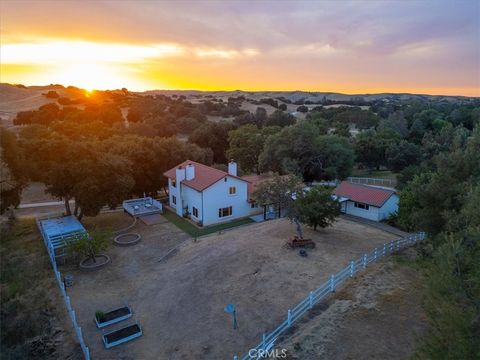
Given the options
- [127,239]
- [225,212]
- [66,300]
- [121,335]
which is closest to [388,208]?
[225,212]

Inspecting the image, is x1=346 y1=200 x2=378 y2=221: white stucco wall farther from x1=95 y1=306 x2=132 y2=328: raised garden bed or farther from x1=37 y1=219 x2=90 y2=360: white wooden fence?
x1=37 y1=219 x2=90 y2=360: white wooden fence

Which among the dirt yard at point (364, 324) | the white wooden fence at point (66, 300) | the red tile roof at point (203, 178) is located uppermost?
the red tile roof at point (203, 178)

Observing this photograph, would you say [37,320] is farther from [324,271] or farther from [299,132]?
[299,132]

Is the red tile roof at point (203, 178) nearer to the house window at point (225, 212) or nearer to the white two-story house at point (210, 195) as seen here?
the white two-story house at point (210, 195)

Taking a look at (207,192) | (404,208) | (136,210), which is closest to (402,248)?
(404,208)

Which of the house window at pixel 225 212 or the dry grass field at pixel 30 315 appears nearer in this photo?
the dry grass field at pixel 30 315

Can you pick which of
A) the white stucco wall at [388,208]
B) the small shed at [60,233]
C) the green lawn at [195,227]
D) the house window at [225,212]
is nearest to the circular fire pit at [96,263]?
the small shed at [60,233]
